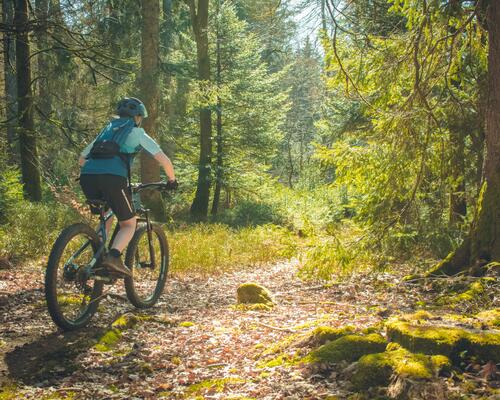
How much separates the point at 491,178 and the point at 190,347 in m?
4.13

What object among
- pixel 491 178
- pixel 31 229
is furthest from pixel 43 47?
pixel 491 178

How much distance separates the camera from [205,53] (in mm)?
18031

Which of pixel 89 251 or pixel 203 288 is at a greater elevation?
pixel 89 251

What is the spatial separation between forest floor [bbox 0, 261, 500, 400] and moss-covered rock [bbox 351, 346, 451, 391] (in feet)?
0.34

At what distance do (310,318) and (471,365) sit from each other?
7.96ft

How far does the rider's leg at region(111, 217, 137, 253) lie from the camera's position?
521 cm

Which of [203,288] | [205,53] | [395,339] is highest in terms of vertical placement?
[205,53]

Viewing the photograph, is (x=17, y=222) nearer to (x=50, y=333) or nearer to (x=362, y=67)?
(x=50, y=333)

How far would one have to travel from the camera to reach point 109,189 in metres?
5.01

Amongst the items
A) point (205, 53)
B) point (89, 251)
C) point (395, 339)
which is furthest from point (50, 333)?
point (205, 53)

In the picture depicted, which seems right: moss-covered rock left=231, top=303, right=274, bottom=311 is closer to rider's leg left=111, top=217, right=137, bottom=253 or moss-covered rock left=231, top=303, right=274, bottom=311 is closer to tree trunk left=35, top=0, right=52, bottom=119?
rider's leg left=111, top=217, right=137, bottom=253

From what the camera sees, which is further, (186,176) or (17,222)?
(186,176)

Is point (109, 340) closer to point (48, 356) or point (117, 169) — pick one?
point (48, 356)

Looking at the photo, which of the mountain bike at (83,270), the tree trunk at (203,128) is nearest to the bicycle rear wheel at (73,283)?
the mountain bike at (83,270)
